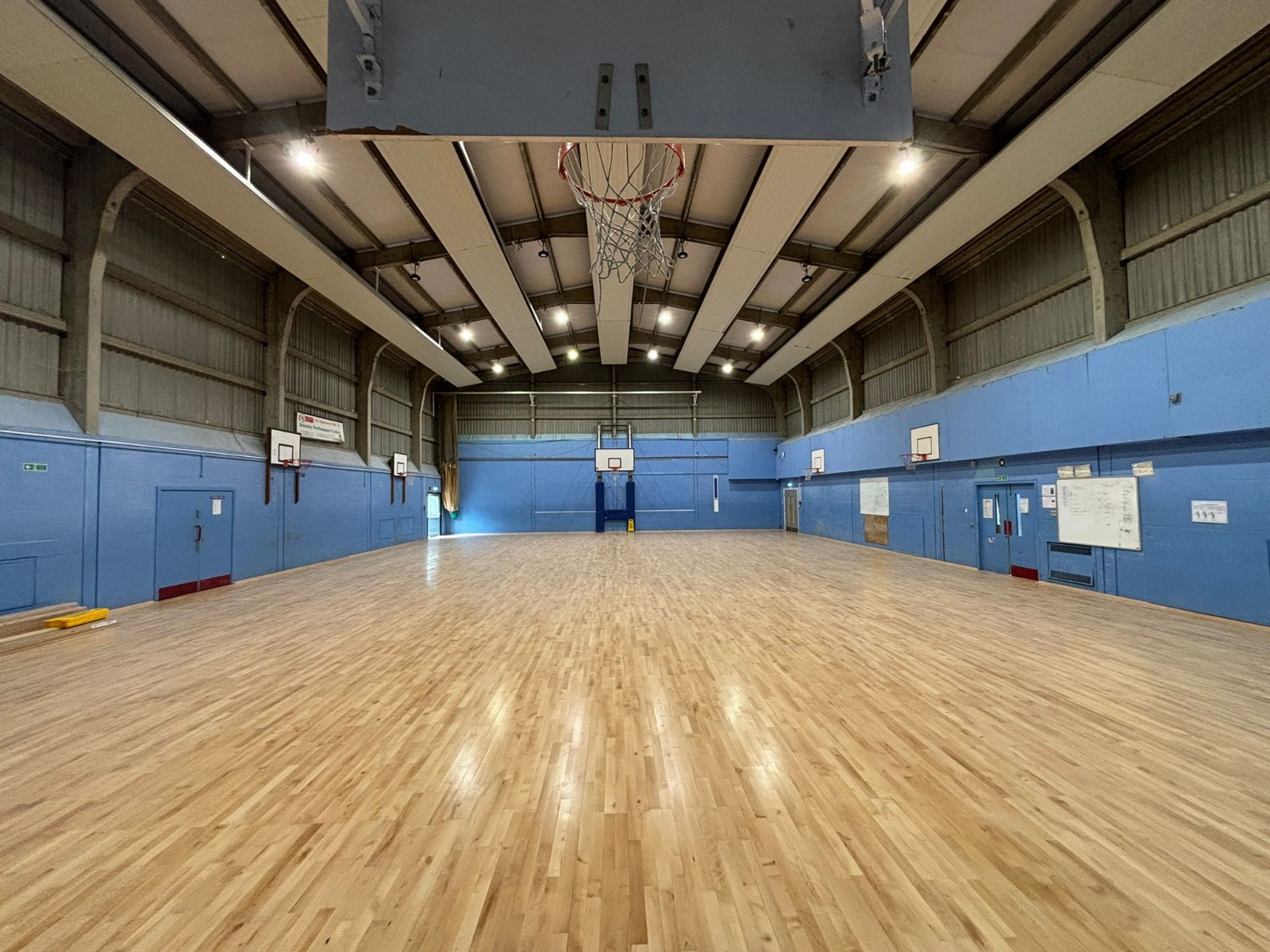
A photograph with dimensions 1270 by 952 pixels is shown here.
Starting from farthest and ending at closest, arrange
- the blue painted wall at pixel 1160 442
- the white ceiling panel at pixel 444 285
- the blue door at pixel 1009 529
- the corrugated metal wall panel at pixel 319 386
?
the white ceiling panel at pixel 444 285 < the corrugated metal wall panel at pixel 319 386 < the blue door at pixel 1009 529 < the blue painted wall at pixel 1160 442

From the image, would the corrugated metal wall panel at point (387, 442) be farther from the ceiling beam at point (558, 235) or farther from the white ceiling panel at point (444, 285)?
the ceiling beam at point (558, 235)

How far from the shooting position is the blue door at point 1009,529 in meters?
8.39

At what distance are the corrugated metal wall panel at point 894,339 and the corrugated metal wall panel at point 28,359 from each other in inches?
556

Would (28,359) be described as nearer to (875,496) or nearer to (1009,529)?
(1009,529)

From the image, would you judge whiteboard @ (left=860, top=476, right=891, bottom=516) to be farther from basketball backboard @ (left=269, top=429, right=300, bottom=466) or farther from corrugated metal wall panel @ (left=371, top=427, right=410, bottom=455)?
corrugated metal wall panel @ (left=371, top=427, right=410, bottom=455)

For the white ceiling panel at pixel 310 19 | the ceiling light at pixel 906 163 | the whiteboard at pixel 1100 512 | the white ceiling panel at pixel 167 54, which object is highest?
the white ceiling panel at pixel 167 54

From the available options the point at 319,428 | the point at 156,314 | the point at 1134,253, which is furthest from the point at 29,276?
the point at 1134,253

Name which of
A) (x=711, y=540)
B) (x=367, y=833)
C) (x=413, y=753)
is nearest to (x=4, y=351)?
(x=413, y=753)

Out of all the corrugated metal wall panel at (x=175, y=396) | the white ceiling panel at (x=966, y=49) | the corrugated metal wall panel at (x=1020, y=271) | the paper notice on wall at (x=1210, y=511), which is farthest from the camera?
the corrugated metal wall panel at (x=1020, y=271)

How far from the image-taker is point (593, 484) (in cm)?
1967

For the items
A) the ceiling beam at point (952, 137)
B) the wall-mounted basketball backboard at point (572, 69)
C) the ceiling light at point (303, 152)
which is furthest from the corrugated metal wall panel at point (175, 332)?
the ceiling beam at point (952, 137)

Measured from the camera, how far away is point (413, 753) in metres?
2.84

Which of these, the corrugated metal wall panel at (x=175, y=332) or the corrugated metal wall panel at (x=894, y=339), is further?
the corrugated metal wall panel at (x=894, y=339)

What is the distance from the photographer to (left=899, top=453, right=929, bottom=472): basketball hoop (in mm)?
10812
